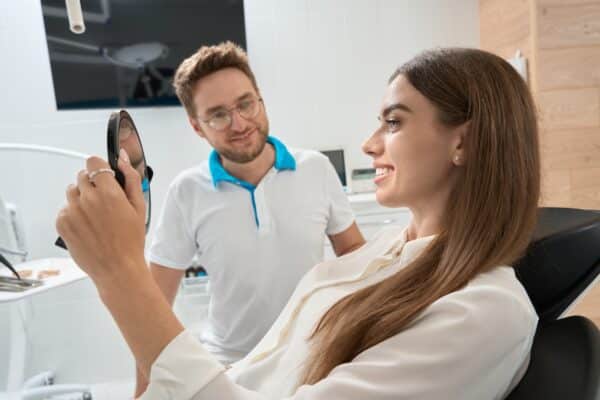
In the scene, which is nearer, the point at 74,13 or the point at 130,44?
the point at 74,13

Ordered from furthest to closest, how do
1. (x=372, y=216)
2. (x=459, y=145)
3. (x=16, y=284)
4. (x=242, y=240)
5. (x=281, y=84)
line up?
(x=281, y=84) < (x=372, y=216) < (x=16, y=284) < (x=242, y=240) < (x=459, y=145)

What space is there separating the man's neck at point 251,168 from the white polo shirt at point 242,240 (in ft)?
0.09

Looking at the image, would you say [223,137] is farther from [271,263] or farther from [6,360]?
[6,360]

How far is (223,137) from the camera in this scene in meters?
1.37

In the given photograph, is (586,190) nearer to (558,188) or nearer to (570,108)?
(558,188)

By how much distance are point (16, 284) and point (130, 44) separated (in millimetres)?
1499

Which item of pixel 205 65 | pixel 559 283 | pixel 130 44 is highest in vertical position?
pixel 130 44

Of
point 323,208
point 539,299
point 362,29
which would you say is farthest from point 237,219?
point 362,29

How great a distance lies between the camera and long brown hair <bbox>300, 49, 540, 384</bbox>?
698 millimetres

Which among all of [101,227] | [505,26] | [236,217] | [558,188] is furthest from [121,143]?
[505,26]

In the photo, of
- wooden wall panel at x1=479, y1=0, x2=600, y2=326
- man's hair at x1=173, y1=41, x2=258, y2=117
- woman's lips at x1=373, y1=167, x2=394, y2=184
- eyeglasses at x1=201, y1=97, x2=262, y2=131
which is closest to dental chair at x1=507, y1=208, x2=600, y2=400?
woman's lips at x1=373, y1=167, x2=394, y2=184

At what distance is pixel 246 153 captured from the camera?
1.34 meters

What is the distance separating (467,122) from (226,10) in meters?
→ 2.06

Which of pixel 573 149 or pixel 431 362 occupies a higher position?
pixel 431 362
